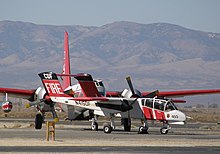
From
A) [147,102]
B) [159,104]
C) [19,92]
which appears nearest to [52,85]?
[19,92]

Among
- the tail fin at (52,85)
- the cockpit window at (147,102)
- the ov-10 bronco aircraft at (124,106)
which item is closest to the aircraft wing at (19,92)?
the tail fin at (52,85)

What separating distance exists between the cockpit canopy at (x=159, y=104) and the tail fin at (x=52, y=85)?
5736mm

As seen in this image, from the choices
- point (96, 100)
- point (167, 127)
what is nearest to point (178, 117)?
point (167, 127)

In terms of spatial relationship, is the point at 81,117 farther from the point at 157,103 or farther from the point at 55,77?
the point at 157,103

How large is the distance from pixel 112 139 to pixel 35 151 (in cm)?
931

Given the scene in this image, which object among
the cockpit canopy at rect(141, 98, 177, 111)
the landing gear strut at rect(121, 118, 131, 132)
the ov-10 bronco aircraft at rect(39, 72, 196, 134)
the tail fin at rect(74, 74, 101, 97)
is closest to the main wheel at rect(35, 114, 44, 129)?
the ov-10 bronco aircraft at rect(39, 72, 196, 134)

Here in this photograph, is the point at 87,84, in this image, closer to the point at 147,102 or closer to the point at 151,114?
the point at 147,102

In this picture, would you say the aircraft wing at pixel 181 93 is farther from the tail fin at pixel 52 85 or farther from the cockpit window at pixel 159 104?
the cockpit window at pixel 159 104

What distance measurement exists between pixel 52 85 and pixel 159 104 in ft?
24.9

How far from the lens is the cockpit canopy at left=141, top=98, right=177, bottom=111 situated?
4731cm

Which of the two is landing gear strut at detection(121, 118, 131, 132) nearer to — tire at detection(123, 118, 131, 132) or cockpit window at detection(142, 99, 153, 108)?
tire at detection(123, 118, 131, 132)

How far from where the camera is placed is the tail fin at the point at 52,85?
50.4 m

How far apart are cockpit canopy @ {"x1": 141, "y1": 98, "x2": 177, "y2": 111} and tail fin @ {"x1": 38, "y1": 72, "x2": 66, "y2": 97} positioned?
18.8ft

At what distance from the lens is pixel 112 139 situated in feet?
134
